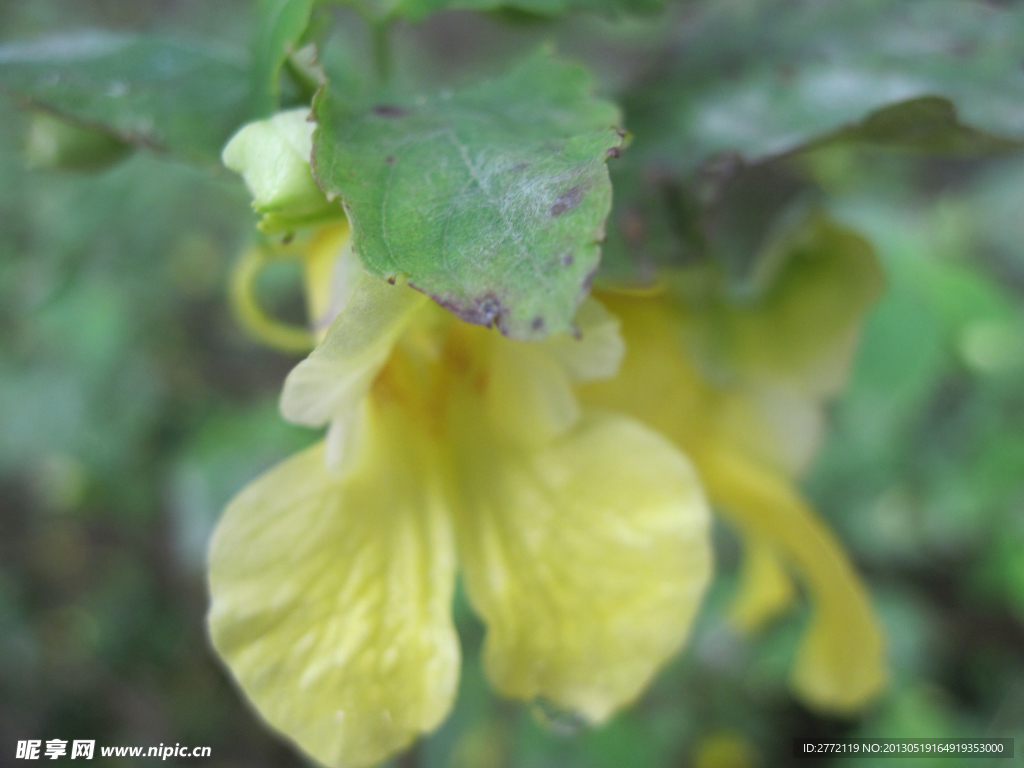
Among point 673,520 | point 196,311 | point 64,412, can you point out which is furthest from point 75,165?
point 196,311

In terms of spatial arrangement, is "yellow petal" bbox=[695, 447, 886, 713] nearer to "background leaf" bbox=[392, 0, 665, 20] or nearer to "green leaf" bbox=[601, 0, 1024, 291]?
"green leaf" bbox=[601, 0, 1024, 291]

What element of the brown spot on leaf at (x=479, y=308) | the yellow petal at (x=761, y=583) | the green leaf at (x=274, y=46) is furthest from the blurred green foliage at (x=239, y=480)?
the brown spot on leaf at (x=479, y=308)

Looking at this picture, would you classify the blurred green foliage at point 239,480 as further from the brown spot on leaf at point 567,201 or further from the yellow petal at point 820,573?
the brown spot on leaf at point 567,201

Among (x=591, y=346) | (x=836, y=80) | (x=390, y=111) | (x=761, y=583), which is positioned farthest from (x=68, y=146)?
(x=761, y=583)

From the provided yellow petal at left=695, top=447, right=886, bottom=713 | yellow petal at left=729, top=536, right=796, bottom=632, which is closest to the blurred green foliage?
yellow petal at left=729, top=536, right=796, bottom=632

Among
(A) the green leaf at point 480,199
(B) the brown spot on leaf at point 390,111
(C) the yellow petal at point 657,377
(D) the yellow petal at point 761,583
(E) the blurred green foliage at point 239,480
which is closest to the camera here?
(A) the green leaf at point 480,199

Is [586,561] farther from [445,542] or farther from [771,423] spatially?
[771,423]
